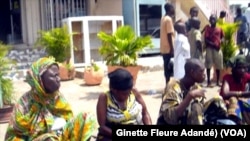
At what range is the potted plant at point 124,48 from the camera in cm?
720

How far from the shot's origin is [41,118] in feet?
10.4

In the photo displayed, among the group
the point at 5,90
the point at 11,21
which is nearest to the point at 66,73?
the point at 5,90

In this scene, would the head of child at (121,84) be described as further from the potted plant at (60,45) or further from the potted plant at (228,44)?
the potted plant at (60,45)

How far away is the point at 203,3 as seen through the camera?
13.8 m

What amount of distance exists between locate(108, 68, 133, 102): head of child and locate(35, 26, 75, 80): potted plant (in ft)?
19.6

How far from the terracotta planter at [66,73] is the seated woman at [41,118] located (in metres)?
6.07

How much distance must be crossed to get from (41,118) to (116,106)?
0.58 metres

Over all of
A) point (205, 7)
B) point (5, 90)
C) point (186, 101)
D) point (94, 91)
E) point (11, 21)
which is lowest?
point (94, 91)

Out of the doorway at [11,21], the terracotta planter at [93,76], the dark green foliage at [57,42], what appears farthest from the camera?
the doorway at [11,21]

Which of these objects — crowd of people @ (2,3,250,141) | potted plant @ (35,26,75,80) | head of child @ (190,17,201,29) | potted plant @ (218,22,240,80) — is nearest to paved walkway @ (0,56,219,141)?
potted plant @ (35,26,75,80)

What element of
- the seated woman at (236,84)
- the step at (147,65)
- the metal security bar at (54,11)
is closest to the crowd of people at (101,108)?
the seated woman at (236,84)

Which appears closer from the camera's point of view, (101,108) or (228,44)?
(101,108)

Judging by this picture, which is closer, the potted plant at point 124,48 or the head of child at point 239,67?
the head of child at point 239,67

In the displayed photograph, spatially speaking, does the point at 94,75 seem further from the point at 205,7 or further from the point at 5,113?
the point at 205,7
